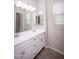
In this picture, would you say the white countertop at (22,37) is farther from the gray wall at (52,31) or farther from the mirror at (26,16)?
the gray wall at (52,31)

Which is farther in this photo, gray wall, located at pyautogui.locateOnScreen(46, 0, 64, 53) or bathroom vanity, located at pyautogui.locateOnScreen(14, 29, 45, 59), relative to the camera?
gray wall, located at pyautogui.locateOnScreen(46, 0, 64, 53)

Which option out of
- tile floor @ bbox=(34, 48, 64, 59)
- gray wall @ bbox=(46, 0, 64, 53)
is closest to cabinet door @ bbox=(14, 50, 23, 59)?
tile floor @ bbox=(34, 48, 64, 59)

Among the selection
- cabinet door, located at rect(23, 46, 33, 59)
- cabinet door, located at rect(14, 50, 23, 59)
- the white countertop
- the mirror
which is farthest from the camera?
the mirror

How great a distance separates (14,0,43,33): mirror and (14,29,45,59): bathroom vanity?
0.19m

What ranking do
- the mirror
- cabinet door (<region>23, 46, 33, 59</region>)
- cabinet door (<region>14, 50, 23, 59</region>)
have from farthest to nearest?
the mirror, cabinet door (<region>23, 46, 33, 59</region>), cabinet door (<region>14, 50, 23, 59</region>)

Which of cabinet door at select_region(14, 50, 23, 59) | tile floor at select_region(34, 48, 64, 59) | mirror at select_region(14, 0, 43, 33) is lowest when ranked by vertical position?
tile floor at select_region(34, 48, 64, 59)

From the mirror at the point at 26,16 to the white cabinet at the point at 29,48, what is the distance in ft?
1.28

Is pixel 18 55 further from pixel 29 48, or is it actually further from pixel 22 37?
pixel 22 37

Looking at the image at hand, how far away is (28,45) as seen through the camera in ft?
5.38

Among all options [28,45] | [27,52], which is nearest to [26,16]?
[28,45]

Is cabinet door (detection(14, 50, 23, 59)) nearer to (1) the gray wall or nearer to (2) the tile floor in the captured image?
(2) the tile floor

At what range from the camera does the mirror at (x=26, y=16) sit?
1740 millimetres

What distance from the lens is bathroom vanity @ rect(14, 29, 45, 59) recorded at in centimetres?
134
